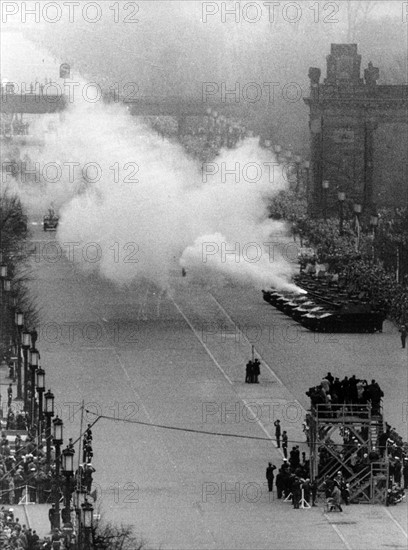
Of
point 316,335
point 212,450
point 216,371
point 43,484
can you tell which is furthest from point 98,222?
point 43,484

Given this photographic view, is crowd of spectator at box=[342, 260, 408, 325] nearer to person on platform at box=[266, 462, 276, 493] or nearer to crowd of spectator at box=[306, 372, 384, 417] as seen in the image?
crowd of spectator at box=[306, 372, 384, 417]

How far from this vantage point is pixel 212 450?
269 feet

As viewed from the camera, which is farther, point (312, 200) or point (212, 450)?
point (312, 200)

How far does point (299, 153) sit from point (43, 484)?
380ft

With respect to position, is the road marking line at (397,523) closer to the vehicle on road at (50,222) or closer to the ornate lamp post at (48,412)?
the ornate lamp post at (48,412)

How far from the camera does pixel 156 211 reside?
121250 millimetres

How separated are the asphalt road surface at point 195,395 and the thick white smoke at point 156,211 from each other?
1.70 metres

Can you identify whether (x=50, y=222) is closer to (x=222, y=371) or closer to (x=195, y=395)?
(x=222, y=371)

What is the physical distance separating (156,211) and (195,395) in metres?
29.4

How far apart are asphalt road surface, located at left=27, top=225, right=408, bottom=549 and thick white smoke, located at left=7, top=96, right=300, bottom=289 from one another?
170 centimetres

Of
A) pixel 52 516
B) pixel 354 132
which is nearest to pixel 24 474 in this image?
pixel 52 516

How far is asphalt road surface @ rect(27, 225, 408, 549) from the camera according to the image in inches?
2825

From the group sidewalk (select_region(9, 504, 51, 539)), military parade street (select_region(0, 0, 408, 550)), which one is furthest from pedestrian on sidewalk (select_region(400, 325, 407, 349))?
sidewalk (select_region(9, 504, 51, 539))

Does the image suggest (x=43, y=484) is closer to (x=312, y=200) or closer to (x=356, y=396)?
(x=356, y=396)
